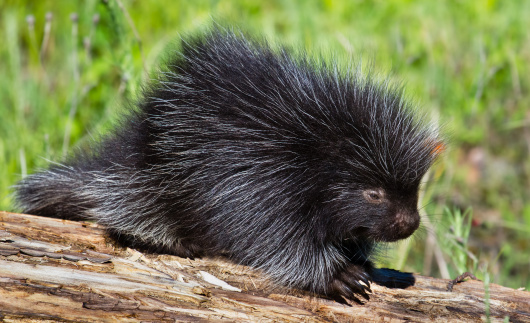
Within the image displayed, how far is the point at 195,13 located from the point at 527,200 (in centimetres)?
515

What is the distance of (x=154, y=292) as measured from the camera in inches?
124

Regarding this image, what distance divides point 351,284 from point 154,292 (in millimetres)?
1325

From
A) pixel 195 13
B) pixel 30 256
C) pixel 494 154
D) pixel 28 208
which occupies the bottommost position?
pixel 30 256

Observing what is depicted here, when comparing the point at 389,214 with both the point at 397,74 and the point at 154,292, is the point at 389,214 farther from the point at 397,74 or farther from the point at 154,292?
the point at 397,74

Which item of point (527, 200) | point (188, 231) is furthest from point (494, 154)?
point (188, 231)

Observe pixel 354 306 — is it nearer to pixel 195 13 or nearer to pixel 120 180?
pixel 120 180

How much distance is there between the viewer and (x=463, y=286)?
12.5 feet

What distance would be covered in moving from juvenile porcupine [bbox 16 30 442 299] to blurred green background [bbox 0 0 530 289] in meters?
1.60

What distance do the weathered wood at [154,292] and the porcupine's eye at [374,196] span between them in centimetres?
65

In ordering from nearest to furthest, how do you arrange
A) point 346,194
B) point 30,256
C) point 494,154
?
1. point 30,256
2. point 346,194
3. point 494,154

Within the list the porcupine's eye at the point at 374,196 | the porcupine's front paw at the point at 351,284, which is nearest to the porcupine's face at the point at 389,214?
the porcupine's eye at the point at 374,196

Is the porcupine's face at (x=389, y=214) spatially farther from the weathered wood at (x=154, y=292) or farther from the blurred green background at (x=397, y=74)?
the blurred green background at (x=397, y=74)

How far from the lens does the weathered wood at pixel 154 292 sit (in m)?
2.93

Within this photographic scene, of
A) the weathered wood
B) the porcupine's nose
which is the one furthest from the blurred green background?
the porcupine's nose
